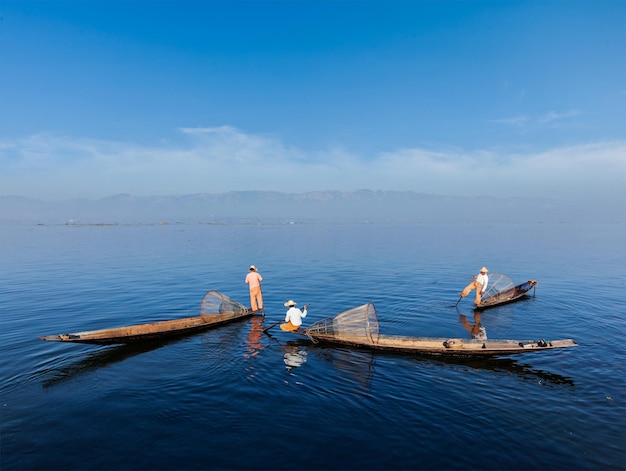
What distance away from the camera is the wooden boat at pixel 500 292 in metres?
29.1

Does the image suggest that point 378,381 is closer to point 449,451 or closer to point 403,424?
point 403,424

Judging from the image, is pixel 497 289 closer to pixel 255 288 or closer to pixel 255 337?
pixel 255 288

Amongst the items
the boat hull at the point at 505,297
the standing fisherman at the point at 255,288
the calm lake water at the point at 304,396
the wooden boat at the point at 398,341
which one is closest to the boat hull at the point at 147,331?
the calm lake water at the point at 304,396

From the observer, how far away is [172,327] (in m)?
20.1

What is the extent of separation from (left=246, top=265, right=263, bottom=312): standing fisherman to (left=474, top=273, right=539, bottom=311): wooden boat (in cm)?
1774

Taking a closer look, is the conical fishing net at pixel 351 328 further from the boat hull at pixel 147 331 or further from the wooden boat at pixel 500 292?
the wooden boat at pixel 500 292

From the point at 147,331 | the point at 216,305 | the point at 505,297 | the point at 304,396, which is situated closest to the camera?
the point at 304,396

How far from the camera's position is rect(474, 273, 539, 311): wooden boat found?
29.1m

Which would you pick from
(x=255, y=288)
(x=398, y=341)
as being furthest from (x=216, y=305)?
(x=398, y=341)

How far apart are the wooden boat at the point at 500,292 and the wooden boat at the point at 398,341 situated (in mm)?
11910

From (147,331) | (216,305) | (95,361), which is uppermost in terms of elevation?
(216,305)

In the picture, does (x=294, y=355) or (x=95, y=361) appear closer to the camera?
(x=95, y=361)

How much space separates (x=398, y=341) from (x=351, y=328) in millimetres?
2579

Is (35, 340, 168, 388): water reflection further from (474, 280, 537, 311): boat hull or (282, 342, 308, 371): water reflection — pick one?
(474, 280, 537, 311): boat hull
